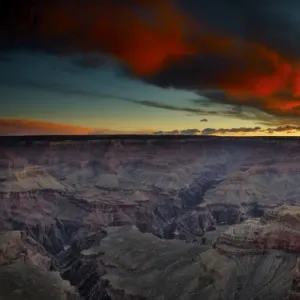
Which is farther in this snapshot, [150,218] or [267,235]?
[150,218]

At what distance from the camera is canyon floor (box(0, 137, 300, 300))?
25.5 feet

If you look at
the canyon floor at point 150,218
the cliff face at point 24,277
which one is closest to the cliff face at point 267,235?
the canyon floor at point 150,218

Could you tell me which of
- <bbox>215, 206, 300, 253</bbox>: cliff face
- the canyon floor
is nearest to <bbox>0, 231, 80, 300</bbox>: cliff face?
the canyon floor

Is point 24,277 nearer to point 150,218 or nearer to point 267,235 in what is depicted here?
point 267,235

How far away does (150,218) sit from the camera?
45.1 ft

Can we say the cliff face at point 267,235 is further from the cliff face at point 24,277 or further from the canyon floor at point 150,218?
the cliff face at point 24,277

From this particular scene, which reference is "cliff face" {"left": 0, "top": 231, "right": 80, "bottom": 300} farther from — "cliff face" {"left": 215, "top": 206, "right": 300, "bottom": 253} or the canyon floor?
"cliff face" {"left": 215, "top": 206, "right": 300, "bottom": 253}

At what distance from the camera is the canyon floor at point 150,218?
7785mm

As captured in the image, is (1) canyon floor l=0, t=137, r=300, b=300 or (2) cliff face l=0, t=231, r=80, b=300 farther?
(1) canyon floor l=0, t=137, r=300, b=300

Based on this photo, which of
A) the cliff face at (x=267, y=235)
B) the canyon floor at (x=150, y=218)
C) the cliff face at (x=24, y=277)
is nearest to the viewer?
the cliff face at (x=24, y=277)

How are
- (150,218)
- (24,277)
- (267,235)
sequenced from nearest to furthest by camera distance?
(24,277) < (267,235) < (150,218)

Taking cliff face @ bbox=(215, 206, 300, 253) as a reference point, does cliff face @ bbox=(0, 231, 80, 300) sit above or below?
below

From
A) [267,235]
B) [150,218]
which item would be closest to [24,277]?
[267,235]

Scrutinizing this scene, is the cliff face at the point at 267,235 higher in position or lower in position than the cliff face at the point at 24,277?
higher
